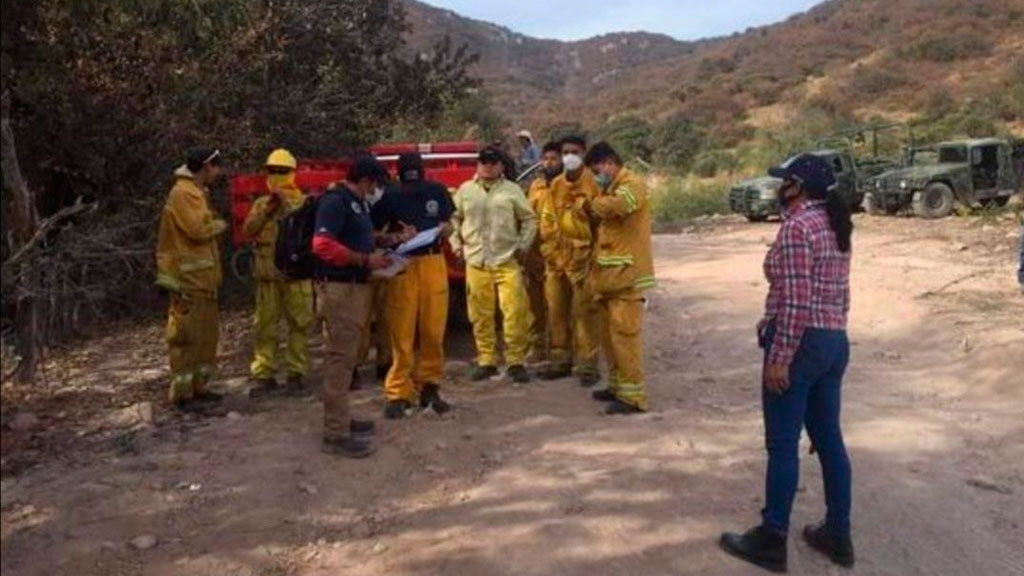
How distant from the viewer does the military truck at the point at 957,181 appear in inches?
778

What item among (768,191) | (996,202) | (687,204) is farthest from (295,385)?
(687,204)

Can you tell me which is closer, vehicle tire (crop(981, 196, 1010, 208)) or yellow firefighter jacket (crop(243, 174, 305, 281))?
yellow firefighter jacket (crop(243, 174, 305, 281))

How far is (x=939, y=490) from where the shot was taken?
17.5 feet

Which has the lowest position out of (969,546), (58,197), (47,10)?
(969,546)

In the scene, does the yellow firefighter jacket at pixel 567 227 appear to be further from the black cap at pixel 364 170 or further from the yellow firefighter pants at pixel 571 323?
the black cap at pixel 364 170

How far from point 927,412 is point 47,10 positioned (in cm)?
591

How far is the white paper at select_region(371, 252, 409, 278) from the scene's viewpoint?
17.8ft

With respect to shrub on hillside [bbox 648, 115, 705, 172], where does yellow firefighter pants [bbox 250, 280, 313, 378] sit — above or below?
below

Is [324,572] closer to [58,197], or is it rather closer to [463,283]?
[463,283]

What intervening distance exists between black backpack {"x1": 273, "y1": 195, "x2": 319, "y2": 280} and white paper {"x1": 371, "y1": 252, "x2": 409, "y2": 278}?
402 millimetres

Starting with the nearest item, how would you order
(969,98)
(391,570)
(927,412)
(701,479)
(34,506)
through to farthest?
(391,570) → (34,506) → (701,479) → (927,412) → (969,98)

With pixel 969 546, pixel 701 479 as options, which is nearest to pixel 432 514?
pixel 701 479

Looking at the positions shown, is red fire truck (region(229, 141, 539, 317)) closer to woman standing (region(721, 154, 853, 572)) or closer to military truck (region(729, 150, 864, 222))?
woman standing (region(721, 154, 853, 572))

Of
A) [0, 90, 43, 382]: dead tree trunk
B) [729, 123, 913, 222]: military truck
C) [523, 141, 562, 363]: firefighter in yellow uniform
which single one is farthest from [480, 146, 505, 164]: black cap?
[729, 123, 913, 222]: military truck
